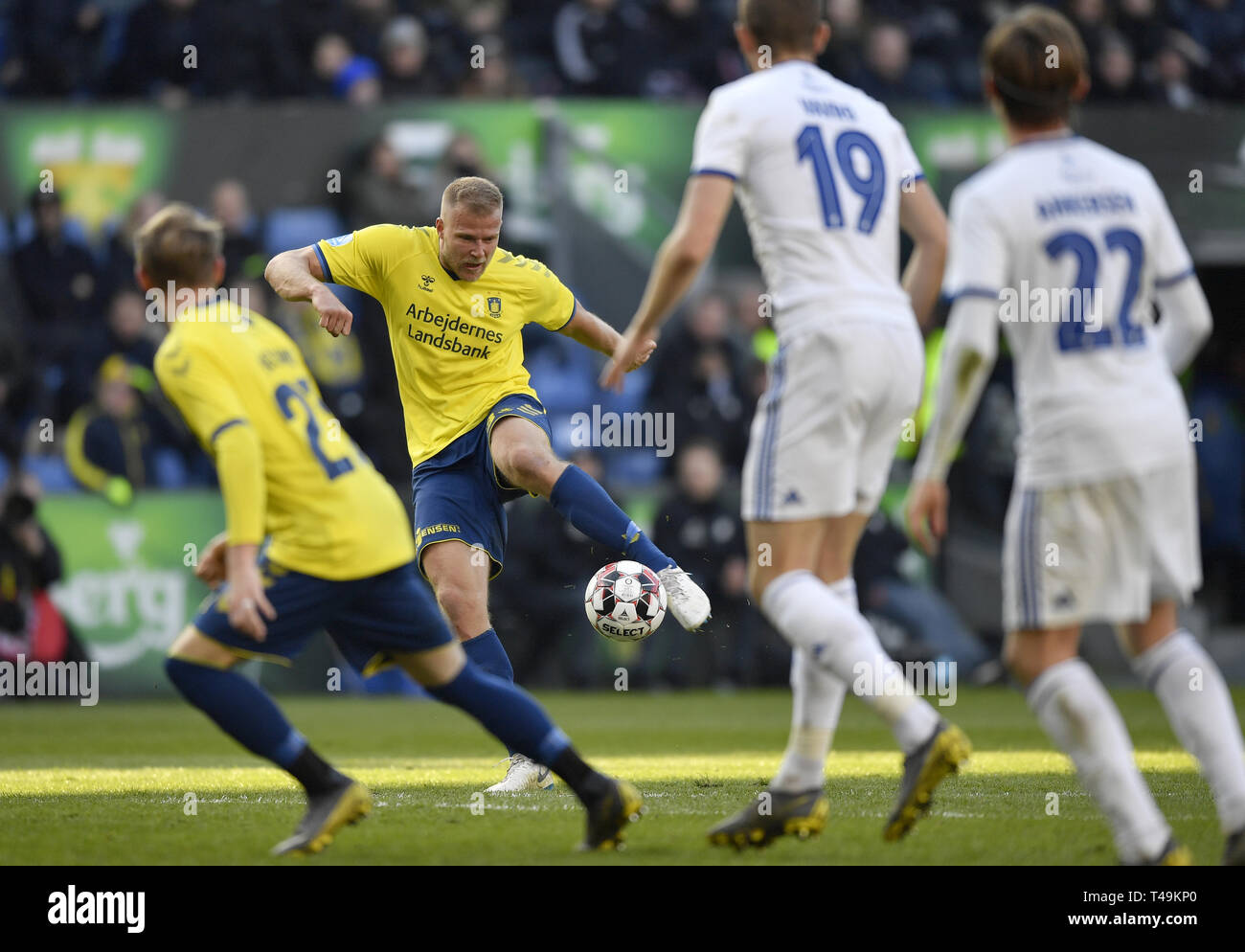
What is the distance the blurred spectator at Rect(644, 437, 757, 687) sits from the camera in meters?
13.6

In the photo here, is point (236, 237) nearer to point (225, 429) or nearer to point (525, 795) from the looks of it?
point (525, 795)

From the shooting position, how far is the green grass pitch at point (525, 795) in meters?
5.14

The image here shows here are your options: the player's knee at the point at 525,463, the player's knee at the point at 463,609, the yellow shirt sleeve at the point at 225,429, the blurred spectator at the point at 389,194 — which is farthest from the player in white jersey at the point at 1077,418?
the blurred spectator at the point at 389,194

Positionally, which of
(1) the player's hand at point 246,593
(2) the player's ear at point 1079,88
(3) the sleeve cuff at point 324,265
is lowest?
(1) the player's hand at point 246,593

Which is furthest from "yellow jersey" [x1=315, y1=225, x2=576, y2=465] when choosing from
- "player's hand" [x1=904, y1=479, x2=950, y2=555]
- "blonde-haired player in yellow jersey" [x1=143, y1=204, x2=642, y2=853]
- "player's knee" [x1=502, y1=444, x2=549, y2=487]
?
"player's hand" [x1=904, y1=479, x2=950, y2=555]

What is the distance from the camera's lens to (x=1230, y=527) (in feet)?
50.2

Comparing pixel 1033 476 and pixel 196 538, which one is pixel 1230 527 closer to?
Answer: pixel 196 538

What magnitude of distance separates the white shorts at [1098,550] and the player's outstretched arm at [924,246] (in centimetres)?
105

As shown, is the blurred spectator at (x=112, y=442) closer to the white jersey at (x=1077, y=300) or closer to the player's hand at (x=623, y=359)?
the player's hand at (x=623, y=359)

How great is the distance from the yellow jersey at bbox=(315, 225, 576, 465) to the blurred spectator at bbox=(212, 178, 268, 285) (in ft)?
22.9

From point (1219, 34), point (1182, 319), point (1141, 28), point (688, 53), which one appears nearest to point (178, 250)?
point (1182, 319)

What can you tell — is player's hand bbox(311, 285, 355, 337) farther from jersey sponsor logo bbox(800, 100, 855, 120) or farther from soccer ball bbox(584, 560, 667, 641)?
soccer ball bbox(584, 560, 667, 641)

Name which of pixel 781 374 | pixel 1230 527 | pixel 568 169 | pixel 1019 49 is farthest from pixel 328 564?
pixel 1230 527

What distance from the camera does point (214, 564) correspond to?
5203 millimetres
